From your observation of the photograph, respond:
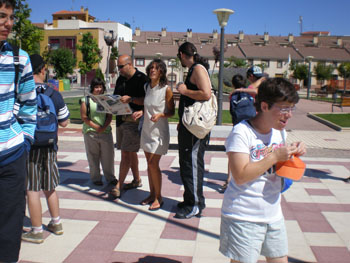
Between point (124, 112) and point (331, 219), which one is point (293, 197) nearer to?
point (331, 219)

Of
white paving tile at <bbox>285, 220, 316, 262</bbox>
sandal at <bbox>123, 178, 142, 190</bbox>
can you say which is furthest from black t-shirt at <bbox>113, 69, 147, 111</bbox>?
white paving tile at <bbox>285, 220, 316, 262</bbox>

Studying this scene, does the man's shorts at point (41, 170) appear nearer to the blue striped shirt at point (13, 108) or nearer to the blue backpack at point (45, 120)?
the blue backpack at point (45, 120)

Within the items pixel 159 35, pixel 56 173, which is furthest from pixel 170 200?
pixel 159 35

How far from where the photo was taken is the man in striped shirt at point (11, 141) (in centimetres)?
205

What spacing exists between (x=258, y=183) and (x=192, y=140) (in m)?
2.04

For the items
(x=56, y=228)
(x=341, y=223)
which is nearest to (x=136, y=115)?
(x=56, y=228)

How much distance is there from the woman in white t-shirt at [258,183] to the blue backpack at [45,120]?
213 cm

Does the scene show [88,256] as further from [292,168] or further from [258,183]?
[292,168]

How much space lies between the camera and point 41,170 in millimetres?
3654

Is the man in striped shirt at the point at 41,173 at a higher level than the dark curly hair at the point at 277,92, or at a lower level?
lower

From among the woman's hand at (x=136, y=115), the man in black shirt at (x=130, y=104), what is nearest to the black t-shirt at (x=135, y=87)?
Result: the man in black shirt at (x=130, y=104)

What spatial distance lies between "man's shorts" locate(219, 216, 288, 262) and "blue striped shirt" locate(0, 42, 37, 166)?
1342 mm

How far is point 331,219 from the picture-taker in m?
4.34

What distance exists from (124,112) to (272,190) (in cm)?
288
